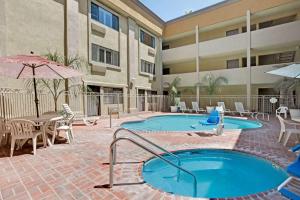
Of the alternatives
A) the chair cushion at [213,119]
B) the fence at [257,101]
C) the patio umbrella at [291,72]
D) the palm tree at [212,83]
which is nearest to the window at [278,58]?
the fence at [257,101]

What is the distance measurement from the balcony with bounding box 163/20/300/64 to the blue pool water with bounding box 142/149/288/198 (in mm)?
14654

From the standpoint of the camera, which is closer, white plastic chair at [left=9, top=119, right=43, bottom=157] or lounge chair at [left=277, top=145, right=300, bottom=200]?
lounge chair at [left=277, top=145, right=300, bottom=200]

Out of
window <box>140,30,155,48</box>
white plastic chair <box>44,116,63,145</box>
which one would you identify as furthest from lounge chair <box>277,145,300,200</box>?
window <box>140,30,155,48</box>

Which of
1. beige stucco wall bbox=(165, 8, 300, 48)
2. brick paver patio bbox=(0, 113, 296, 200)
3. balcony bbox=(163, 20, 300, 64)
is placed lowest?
brick paver patio bbox=(0, 113, 296, 200)

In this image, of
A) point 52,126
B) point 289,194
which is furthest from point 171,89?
point 289,194

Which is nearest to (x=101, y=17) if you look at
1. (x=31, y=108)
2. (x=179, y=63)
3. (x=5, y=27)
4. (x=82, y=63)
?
(x=82, y=63)

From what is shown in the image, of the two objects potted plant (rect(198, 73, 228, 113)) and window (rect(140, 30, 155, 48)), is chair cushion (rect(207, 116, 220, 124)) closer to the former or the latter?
potted plant (rect(198, 73, 228, 113))

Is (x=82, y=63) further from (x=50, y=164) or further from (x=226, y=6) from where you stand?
(x=226, y=6)

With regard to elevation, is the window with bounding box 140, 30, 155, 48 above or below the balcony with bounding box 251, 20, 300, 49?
above

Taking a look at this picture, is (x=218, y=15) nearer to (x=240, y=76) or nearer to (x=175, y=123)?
(x=240, y=76)

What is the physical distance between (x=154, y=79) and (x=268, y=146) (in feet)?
56.2

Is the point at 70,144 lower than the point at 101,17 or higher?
lower

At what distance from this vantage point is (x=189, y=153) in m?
5.87

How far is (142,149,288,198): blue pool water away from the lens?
3.98m
